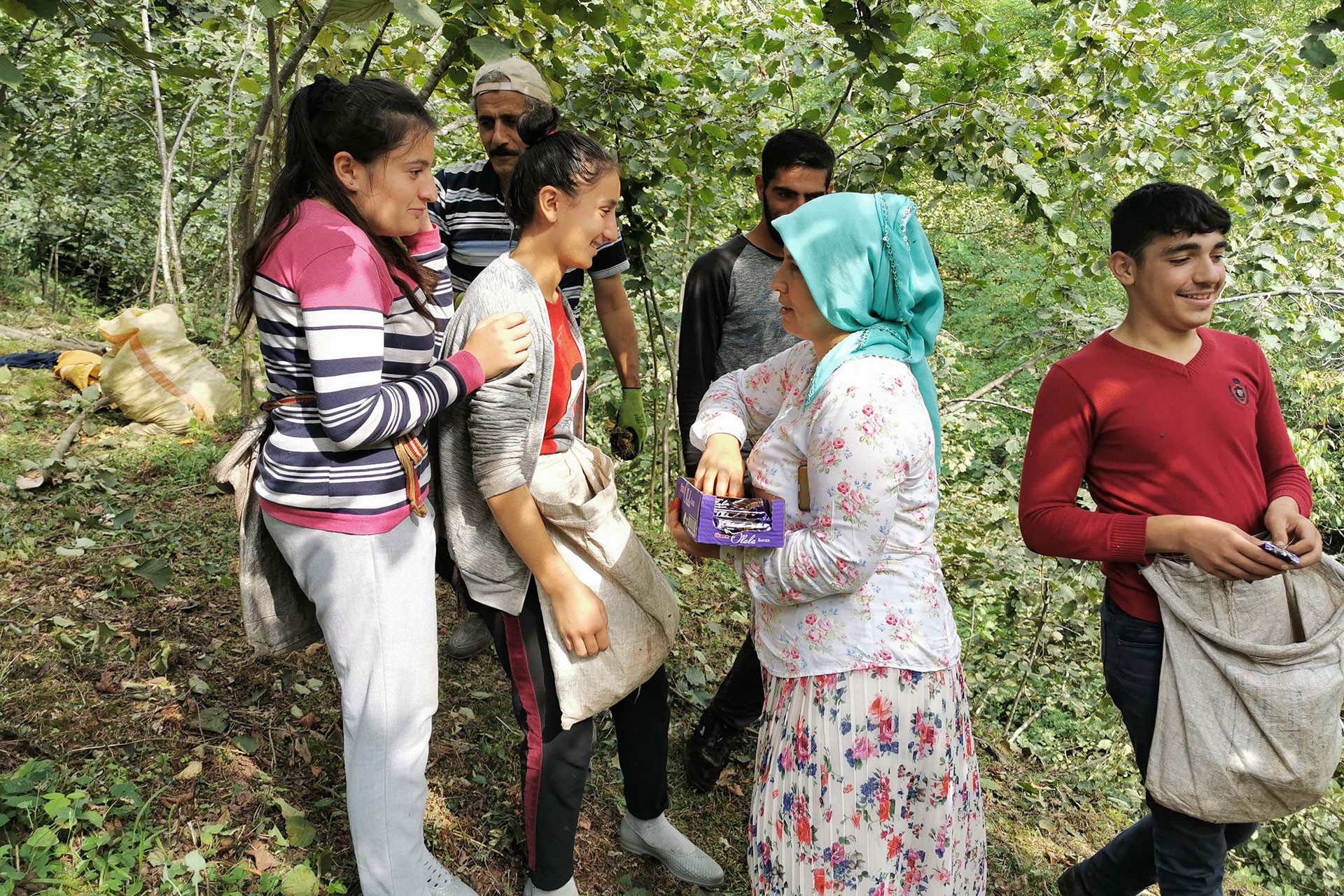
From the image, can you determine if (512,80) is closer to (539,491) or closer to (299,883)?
(539,491)

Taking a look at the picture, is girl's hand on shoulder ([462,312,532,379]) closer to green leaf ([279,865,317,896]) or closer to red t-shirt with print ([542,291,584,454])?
red t-shirt with print ([542,291,584,454])

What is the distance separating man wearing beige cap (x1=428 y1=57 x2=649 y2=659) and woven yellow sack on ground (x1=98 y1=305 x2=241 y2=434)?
131 inches

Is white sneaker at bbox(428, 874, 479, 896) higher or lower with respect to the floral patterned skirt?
lower

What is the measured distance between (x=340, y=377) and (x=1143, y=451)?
71.1 inches

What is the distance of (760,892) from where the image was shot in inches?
71.3

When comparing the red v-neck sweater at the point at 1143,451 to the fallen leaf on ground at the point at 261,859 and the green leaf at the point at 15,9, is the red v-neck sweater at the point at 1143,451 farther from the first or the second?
the green leaf at the point at 15,9

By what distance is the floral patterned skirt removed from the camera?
169cm

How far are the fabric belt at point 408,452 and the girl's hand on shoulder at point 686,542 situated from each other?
53cm

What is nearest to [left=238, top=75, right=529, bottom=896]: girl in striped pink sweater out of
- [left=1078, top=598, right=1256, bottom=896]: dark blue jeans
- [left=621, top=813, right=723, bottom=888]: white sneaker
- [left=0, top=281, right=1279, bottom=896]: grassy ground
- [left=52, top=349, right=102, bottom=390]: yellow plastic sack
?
[left=0, top=281, right=1279, bottom=896]: grassy ground

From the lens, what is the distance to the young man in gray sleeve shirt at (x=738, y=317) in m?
2.81

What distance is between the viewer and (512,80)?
8.80 ft

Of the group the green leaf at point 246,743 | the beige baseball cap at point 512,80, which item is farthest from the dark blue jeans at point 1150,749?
the green leaf at point 246,743

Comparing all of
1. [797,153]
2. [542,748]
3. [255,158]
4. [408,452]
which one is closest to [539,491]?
[408,452]

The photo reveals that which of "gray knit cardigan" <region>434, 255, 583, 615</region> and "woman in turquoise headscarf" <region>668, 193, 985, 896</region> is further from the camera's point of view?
"gray knit cardigan" <region>434, 255, 583, 615</region>
